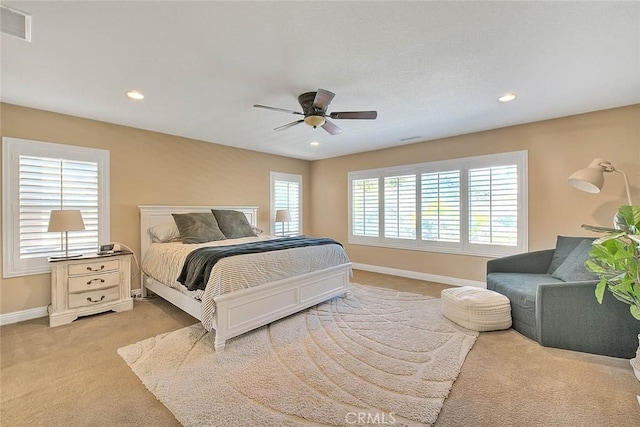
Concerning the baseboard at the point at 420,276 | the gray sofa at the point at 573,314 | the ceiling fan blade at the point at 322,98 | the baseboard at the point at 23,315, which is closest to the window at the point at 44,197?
the baseboard at the point at 23,315

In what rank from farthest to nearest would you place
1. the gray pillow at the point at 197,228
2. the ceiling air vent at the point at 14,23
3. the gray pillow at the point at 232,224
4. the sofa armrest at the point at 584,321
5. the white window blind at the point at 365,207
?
the white window blind at the point at 365,207 < the gray pillow at the point at 232,224 < the gray pillow at the point at 197,228 < the sofa armrest at the point at 584,321 < the ceiling air vent at the point at 14,23

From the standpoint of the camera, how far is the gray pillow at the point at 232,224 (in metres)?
4.32

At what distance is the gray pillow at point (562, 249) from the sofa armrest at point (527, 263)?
0.20ft

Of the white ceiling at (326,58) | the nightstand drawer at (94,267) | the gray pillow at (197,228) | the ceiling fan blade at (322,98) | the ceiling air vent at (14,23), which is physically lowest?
the nightstand drawer at (94,267)

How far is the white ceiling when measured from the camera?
1.68 meters

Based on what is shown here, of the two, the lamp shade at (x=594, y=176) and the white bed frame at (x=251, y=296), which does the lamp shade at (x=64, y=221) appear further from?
the lamp shade at (x=594, y=176)

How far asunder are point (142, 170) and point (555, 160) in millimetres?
5851

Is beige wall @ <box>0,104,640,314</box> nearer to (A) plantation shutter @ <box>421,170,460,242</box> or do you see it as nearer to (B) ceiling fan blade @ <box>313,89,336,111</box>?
(A) plantation shutter @ <box>421,170,460,242</box>

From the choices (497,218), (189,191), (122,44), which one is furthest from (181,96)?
(497,218)

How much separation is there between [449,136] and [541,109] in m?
1.34

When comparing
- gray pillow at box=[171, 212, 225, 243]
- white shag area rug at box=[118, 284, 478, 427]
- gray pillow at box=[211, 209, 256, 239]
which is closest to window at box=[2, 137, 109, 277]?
gray pillow at box=[171, 212, 225, 243]

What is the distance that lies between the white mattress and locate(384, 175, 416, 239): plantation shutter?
68.0 inches

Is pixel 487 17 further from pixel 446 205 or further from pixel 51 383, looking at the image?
pixel 51 383

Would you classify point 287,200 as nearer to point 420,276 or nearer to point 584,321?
point 420,276
